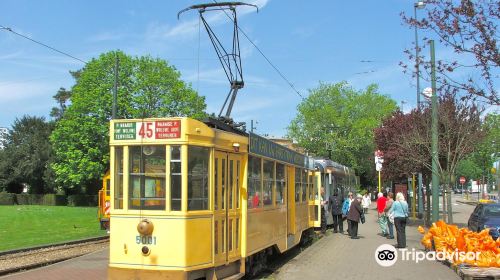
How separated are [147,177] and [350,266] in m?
5.69

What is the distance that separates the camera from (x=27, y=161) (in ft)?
211

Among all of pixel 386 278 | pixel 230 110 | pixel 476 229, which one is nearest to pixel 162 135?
pixel 230 110

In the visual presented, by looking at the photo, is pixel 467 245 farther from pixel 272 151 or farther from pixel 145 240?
pixel 145 240

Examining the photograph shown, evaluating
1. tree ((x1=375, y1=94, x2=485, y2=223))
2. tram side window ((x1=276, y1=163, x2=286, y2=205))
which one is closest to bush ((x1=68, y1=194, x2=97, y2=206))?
tree ((x1=375, y1=94, x2=485, y2=223))

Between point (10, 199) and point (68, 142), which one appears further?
point (10, 199)

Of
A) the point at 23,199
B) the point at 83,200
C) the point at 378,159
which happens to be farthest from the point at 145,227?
the point at 23,199

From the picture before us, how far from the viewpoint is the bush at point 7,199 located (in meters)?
61.6

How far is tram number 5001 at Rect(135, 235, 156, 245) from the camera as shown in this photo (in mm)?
7957

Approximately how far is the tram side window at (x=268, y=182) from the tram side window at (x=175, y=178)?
3150 millimetres

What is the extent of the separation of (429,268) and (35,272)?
835 centimetres

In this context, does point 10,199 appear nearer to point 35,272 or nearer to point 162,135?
point 35,272

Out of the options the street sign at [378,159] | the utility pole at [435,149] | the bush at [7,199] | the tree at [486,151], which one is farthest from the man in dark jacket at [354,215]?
the bush at [7,199]

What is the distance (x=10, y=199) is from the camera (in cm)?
6238

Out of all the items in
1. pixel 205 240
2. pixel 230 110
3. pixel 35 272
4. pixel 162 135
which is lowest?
pixel 35 272
